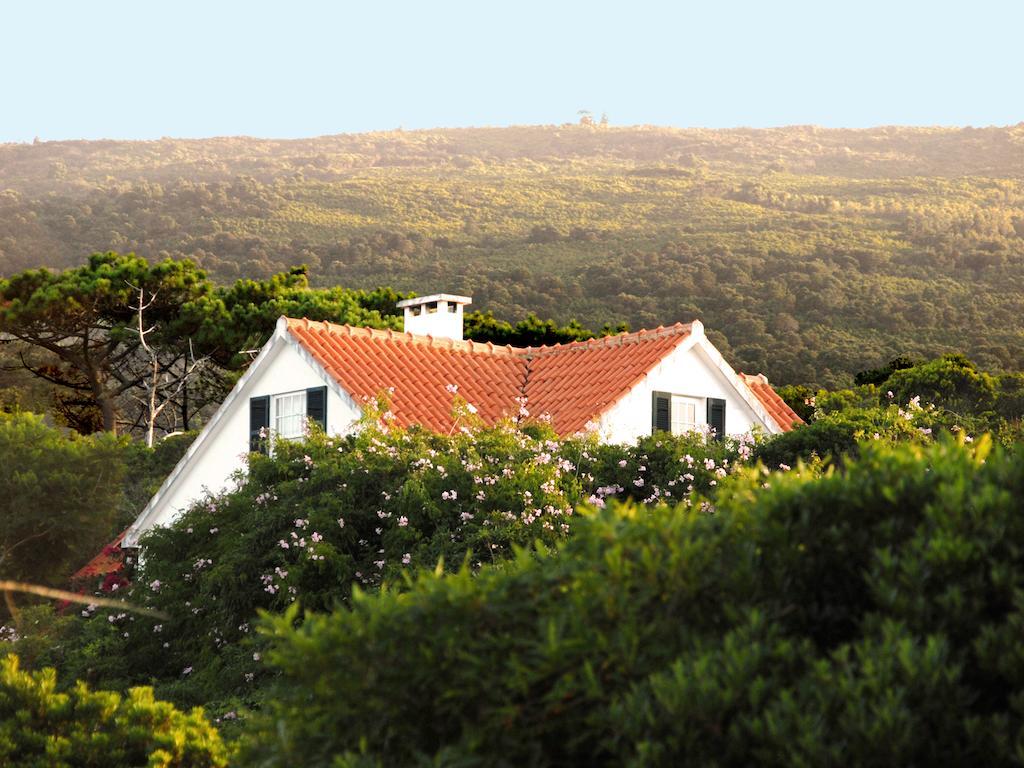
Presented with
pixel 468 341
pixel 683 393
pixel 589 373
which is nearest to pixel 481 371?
pixel 468 341

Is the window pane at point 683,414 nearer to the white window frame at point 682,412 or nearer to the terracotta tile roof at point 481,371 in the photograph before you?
the white window frame at point 682,412

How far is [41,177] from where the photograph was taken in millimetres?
134250

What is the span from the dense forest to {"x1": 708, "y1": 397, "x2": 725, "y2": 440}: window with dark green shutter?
1388 inches

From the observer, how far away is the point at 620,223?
10875 cm

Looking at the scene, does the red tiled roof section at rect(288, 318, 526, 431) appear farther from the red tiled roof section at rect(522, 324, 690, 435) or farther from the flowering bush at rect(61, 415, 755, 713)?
the flowering bush at rect(61, 415, 755, 713)

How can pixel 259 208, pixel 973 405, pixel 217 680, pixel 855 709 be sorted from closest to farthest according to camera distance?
pixel 855 709 < pixel 217 680 < pixel 973 405 < pixel 259 208

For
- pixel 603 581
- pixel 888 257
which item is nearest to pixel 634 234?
pixel 888 257

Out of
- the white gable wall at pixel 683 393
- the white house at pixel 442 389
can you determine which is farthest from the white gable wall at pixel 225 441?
the white gable wall at pixel 683 393

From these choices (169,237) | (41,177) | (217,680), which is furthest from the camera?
(41,177)

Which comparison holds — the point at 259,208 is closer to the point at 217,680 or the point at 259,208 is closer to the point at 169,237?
the point at 169,237

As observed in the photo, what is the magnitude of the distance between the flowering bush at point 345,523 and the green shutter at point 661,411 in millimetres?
5488

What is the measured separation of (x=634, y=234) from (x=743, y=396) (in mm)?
76211

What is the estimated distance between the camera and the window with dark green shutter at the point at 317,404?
26.2m

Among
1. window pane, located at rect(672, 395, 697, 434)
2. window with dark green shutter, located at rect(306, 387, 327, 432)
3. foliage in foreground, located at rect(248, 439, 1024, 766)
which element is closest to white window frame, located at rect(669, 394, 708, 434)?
window pane, located at rect(672, 395, 697, 434)
